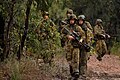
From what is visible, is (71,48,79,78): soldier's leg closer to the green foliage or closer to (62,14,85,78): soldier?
(62,14,85,78): soldier

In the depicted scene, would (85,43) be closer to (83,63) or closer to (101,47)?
(83,63)

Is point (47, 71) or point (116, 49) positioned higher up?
point (47, 71)

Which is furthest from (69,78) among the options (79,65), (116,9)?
(116,9)

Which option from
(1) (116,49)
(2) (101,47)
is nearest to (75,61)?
(2) (101,47)

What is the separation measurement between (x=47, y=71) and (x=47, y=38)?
1.93 metres

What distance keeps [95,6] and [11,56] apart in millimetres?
13360

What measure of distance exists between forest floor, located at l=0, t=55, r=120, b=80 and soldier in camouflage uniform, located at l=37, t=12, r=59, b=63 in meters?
0.30

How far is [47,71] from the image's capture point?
13.1 metres

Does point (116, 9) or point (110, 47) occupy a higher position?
point (116, 9)

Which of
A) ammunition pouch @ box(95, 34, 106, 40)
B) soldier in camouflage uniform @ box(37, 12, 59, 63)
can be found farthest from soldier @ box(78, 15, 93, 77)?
ammunition pouch @ box(95, 34, 106, 40)

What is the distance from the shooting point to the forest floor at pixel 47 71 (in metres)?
11.3

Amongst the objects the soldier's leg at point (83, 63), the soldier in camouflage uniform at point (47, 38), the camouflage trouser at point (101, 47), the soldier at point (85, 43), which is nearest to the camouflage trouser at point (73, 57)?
the soldier at point (85, 43)

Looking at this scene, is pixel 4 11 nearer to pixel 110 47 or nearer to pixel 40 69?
pixel 40 69

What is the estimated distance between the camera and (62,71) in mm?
14859
